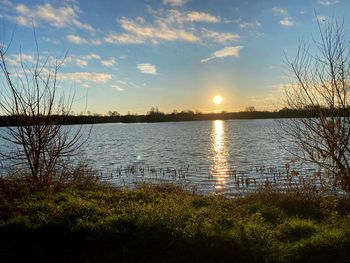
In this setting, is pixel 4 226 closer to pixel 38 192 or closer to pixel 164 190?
pixel 38 192

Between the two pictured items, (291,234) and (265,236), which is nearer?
(265,236)

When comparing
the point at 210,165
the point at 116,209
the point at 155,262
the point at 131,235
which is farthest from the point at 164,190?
the point at 210,165

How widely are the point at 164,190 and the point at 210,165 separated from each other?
9.62 meters

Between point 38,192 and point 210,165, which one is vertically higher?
point 38,192

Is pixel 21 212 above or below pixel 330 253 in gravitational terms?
above

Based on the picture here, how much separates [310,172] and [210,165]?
725 centimetres

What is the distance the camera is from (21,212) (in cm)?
627

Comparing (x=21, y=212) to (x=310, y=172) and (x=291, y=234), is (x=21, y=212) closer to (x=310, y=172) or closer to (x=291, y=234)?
(x=291, y=234)

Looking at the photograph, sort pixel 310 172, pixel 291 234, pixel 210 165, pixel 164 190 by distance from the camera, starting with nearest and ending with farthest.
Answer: pixel 291 234 → pixel 164 190 → pixel 310 172 → pixel 210 165

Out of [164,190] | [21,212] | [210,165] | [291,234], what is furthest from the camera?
[210,165]

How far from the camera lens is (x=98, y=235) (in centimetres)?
529

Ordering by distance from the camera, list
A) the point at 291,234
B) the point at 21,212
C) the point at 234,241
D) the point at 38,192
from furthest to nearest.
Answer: the point at 38,192 → the point at 21,212 → the point at 291,234 → the point at 234,241

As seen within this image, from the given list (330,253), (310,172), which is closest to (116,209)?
(330,253)

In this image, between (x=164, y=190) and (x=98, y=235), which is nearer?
(x=98, y=235)
